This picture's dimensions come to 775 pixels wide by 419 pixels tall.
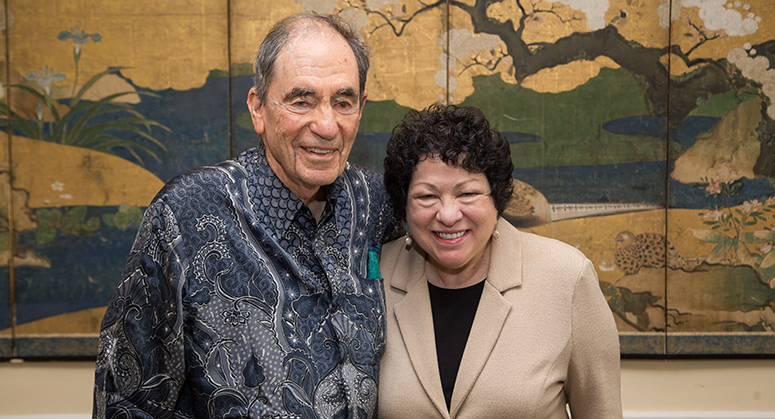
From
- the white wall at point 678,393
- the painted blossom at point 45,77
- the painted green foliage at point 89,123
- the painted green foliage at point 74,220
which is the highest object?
the painted blossom at point 45,77

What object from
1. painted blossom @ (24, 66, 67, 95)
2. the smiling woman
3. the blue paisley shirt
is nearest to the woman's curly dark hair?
the smiling woman

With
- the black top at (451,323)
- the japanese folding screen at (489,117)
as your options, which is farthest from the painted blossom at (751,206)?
the black top at (451,323)

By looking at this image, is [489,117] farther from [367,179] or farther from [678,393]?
[678,393]

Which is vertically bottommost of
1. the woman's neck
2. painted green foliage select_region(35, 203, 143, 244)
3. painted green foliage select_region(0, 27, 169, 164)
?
the woman's neck

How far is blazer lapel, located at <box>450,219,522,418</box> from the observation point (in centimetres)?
158

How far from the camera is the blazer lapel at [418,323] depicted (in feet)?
5.24

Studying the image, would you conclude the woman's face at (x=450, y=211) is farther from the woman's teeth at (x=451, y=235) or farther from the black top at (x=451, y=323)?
the black top at (x=451, y=323)

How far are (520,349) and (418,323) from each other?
32 cm

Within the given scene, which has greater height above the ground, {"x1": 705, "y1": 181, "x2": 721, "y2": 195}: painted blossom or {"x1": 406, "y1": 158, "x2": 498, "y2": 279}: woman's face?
{"x1": 705, "y1": 181, "x2": 721, "y2": 195}: painted blossom

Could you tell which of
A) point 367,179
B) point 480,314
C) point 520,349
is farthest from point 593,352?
point 367,179

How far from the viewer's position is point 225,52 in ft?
9.56

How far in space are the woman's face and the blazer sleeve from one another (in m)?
0.35

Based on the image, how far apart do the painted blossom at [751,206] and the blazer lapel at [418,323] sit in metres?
2.18

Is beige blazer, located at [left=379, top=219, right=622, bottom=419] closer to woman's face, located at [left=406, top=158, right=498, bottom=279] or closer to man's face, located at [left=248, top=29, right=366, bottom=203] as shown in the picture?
woman's face, located at [left=406, top=158, right=498, bottom=279]
